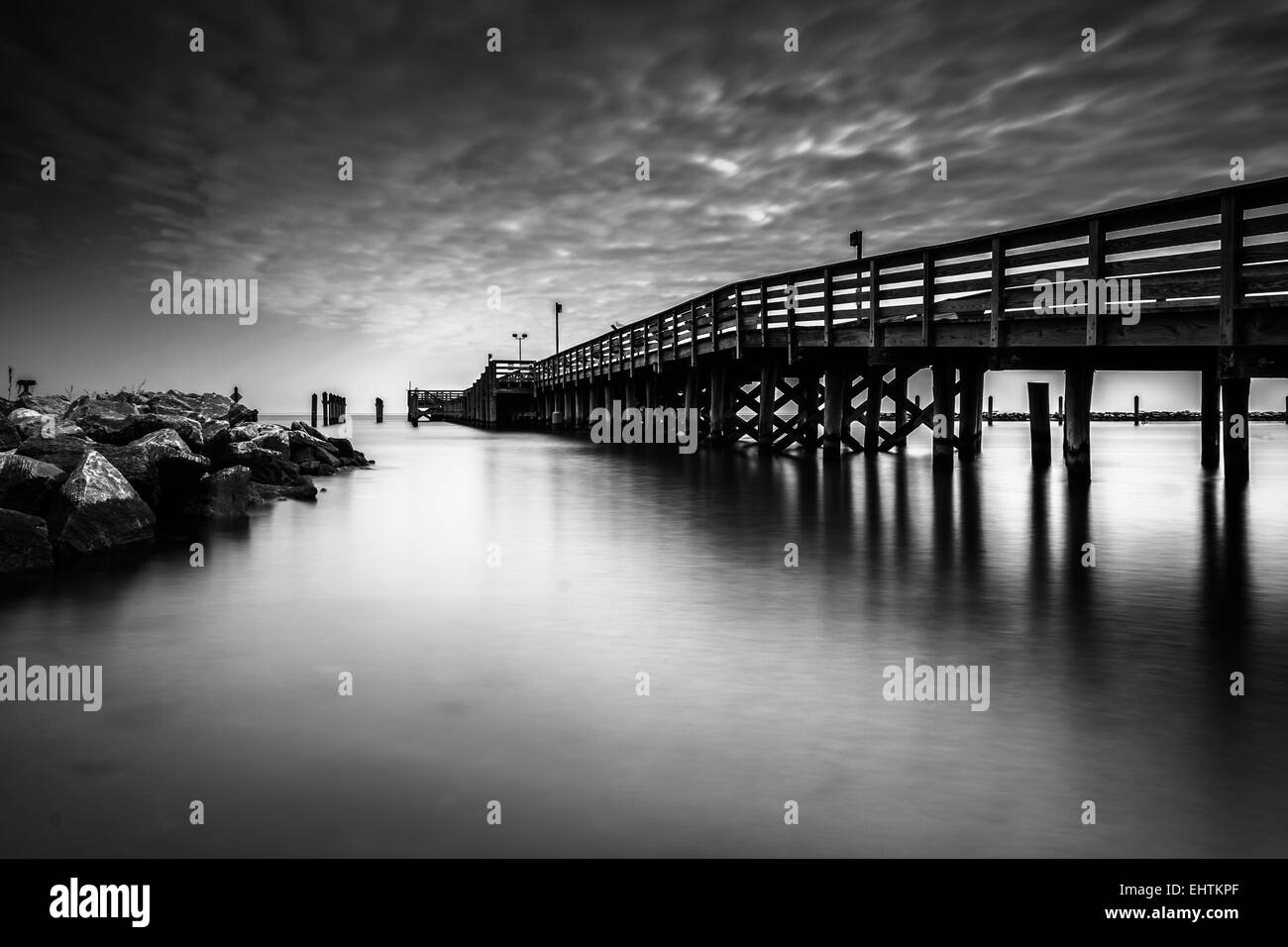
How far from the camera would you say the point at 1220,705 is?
4387 millimetres

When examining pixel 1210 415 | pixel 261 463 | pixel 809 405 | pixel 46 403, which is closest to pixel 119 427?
pixel 261 463

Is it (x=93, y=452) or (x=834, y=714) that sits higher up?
(x=93, y=452)

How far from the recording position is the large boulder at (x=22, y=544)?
8133 millimetres

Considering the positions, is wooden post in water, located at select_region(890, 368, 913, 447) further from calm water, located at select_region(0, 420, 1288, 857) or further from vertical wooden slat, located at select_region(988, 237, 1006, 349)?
calm water, located at select_region(0, 420, 1288, 857)

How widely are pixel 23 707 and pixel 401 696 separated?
190cm

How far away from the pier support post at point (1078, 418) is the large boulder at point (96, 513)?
1329cm

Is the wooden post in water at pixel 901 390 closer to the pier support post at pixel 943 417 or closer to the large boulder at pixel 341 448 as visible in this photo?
the pier support post at pixel 943 417

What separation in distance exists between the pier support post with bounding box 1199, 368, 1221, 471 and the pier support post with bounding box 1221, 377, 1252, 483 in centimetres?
233

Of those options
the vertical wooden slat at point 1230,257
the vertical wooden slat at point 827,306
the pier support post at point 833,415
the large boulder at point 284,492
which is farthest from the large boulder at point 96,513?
the pier support post at point 833,415

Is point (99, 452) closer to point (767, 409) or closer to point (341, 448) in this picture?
point (341, 448)

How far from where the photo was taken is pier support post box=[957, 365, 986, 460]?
19.6 metres
